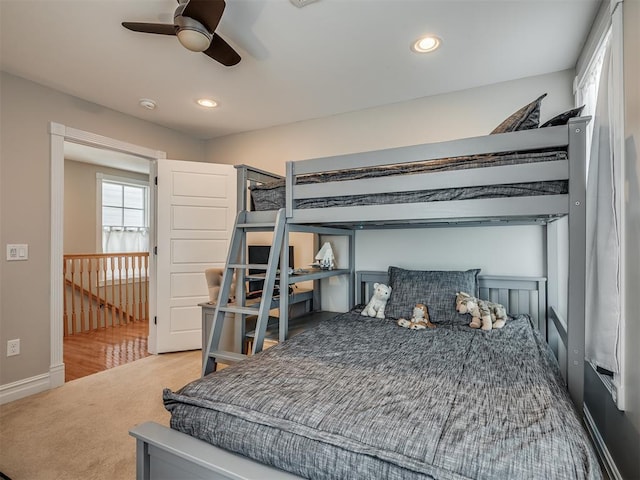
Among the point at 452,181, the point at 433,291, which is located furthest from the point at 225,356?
the point at 452,181

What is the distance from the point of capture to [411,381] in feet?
4.48

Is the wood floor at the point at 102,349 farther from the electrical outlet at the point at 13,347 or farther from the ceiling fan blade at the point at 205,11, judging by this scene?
the ceiling fan blade at the point at 205,11

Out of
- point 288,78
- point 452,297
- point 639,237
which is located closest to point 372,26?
point 288,78

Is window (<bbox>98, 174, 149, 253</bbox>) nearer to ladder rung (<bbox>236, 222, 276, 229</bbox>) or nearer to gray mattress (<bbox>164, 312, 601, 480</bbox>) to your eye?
ladder rung (<bbox>236, 222, 276, 229</bbox>)

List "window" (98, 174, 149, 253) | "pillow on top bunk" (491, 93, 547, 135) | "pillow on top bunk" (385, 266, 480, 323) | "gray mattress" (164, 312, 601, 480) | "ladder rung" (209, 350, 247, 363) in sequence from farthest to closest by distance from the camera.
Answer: "window" (98, 174, 149, 253)
"pillow on top bunk" (385, 266, 480, 323)
"ladder rung" (209, 350, 247, 363)
"pillow on top bunk" (491, 93, 547, 135)
"gray mattress" (164, 312, 601, 480)

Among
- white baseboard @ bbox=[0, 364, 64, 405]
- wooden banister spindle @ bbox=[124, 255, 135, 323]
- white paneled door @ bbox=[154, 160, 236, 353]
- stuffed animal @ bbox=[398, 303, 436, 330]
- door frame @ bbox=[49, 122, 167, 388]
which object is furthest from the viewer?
wooden banister spindle @ bbox=[124, 255, 135, 323]

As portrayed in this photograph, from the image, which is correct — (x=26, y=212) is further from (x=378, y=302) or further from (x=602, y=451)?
(x=602, y=451)

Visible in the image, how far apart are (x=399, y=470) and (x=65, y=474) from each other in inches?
73.2

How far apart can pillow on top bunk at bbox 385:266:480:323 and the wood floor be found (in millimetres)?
2827

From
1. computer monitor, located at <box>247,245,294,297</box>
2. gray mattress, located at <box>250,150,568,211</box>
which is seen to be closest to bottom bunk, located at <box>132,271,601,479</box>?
gray mattress, located at <box>250,150,568,211</box>

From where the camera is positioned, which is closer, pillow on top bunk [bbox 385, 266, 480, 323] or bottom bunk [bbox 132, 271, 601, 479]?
bottom bunk [bbox 132, 271, 601, 479]

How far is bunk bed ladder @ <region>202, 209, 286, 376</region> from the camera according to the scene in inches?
79.5

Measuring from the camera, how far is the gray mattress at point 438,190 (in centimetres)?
155

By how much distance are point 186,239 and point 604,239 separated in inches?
139
